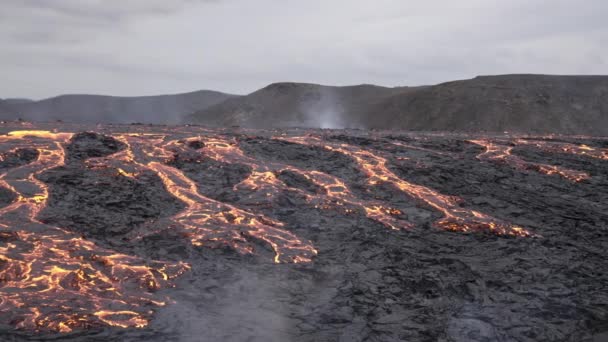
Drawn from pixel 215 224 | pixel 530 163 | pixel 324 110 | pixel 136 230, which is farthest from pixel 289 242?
pixel 324 110

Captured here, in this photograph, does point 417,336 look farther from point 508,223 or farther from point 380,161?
point 380,161

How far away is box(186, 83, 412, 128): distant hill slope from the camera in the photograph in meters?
86.5

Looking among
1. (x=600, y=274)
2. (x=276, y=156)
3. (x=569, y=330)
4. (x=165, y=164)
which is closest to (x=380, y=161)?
(x=276, y=156)

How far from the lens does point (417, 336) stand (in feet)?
29.8

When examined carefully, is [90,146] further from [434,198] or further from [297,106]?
[297,106]

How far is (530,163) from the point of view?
2377cm

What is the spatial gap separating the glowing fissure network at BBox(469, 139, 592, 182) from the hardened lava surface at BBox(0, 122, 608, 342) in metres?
0.21

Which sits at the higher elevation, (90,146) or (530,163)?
(90,146)

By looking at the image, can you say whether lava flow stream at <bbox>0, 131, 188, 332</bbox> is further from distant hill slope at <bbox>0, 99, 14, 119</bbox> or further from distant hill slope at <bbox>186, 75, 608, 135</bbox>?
distant hill slope at <bbox>0, 99, 14, 119</bbox>

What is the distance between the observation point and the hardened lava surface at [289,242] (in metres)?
9.46

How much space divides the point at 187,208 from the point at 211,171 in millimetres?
4414

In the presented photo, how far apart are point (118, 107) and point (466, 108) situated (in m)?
89.3

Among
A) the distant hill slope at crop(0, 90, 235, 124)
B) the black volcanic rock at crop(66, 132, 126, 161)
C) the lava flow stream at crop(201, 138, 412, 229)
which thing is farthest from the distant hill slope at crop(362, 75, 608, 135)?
the black volcanic rock at crop(66, 132, 126, 161)

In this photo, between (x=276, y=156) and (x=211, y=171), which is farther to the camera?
(x=276, y=156)
